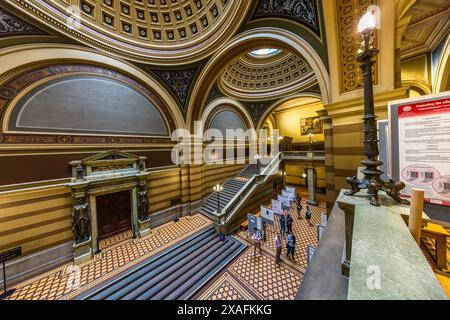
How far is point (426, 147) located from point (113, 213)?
31.4 feet

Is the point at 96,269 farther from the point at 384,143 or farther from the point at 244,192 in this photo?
the point at 384,143

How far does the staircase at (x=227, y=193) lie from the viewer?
31.9 feet

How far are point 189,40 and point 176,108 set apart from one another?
341cm

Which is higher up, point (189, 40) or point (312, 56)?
point (189, 40)

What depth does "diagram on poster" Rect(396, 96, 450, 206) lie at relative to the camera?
1.83 meters

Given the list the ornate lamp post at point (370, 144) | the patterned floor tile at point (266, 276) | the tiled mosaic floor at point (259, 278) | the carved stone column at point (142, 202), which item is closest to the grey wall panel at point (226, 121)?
the carved stone column at point (142, 202)

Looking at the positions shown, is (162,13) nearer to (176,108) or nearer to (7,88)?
(176,108)

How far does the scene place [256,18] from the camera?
5.65 metres

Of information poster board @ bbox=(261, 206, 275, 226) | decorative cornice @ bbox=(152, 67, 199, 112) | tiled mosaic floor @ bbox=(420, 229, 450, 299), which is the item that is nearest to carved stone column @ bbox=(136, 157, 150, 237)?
decorative cornice @ bbox=(152, 67, 199, 112)

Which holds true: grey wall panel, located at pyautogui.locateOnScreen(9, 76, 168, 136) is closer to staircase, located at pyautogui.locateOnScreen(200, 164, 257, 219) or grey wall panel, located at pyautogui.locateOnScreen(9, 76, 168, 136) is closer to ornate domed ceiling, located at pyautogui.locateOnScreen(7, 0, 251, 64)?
ornate domed ceiling, located at pyautogui.locateOnScreen(7, 0, 251, 64)

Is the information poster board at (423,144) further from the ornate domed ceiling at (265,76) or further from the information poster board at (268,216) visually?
the ornate domed ceiling at (265,76)

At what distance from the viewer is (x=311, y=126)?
15.2 metres

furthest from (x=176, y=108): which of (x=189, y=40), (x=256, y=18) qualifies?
(x=256, y=18)

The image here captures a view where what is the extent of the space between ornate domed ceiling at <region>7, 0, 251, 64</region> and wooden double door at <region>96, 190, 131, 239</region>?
20.8 ft
